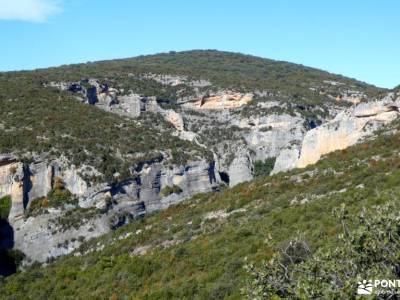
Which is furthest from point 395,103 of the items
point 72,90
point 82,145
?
point 72,90

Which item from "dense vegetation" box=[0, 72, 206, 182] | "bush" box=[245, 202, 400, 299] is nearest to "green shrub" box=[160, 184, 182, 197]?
"dense vegetation" box=[0, 72, 206, 182]

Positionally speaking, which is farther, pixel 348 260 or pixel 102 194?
pixel 102 194

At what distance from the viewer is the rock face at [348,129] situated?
43125 millimetres

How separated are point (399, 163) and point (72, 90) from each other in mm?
53996

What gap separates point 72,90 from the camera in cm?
7500

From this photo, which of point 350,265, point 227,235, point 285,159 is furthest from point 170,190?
point 350,265

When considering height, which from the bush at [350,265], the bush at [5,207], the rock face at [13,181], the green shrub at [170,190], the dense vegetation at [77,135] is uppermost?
the bush at [350,265]

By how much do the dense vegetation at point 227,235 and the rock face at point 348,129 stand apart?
5.71 metres

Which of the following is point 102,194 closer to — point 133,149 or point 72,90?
point 133,149

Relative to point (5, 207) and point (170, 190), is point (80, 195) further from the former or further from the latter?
point (170, 190)

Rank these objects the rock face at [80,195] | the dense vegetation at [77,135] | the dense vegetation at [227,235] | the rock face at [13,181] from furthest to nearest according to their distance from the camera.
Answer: the dense vegetation at [77,135] → the rock face at [13,181] → the rock face at [80,195] → the dense vegetation at [227,235]

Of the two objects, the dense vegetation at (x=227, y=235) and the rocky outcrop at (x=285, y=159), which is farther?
the rocky outcrop at (x=285, y=159)

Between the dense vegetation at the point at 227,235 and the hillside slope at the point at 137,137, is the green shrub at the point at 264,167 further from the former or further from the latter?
the dense vegetation at the point at 227,235

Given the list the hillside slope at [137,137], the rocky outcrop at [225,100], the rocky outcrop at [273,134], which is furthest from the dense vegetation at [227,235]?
the rocky outcrop at [225,100]
